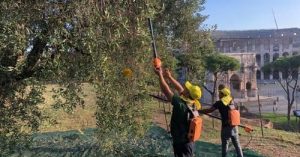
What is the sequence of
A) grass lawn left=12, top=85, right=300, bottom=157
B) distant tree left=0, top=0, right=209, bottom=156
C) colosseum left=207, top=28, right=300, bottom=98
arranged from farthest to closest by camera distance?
1. colosseum left=207, top=28, right=300, bottom=98
2. grass lawn left=12, top=85, right=300, bottom=157
3. distant tree left=0, top=0, right=209, bottom=156

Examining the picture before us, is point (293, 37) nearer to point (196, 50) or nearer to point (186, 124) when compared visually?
point (196, 50)

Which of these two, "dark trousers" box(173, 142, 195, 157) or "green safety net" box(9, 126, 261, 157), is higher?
"dark trousers" box(173, 142, 195, 157)

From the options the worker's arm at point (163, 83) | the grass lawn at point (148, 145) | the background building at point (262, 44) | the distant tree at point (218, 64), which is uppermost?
the background building at point (262, 44)

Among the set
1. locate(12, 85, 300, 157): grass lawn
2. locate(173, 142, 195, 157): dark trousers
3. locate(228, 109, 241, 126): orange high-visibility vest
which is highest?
locate(228, 109, 241, 126): orange high-visibility vest

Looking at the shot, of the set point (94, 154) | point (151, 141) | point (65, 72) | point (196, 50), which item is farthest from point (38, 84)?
point (196, 50)

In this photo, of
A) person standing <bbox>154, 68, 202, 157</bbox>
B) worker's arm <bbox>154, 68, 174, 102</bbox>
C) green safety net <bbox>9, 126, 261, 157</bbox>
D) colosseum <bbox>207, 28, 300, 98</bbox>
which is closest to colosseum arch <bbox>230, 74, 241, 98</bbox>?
colosseum <bbox>207, 28, 300, 98</bbox>

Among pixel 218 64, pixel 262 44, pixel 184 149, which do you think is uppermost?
pixel 262 44

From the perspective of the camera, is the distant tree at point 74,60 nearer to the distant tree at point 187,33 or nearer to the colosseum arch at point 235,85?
the distant tree at point 187,33

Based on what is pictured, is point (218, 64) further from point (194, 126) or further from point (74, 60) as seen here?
point (74, 60)

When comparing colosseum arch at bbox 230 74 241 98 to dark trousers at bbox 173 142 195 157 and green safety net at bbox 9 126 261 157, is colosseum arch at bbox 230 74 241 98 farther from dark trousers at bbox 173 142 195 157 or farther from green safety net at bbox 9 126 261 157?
dark trousers at bbox 173 142 195 157

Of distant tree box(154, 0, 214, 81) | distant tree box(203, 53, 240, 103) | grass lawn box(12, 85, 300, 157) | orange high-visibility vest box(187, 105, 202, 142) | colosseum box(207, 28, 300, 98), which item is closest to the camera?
orange high-visibility vest box(187, 105, 202, 142)

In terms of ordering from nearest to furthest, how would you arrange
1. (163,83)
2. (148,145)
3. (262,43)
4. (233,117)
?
(163,83), (233,117), (148,145), (262,43)

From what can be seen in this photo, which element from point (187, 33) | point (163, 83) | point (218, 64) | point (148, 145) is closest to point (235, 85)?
point (218, 64)

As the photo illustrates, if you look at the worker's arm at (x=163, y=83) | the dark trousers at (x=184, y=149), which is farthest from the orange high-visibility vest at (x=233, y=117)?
the worker's arm at (x=163, y=83)
